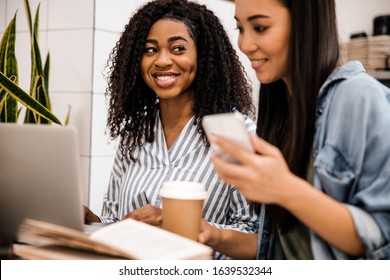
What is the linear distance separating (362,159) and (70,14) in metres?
2.17

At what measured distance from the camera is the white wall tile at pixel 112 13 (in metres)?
2.69

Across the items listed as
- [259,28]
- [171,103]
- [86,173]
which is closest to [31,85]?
[86,173]

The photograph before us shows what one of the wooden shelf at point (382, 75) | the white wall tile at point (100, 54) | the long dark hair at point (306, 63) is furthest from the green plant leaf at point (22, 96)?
the wooden shelf at point (382, 75)

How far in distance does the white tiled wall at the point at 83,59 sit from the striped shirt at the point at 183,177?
2.95 ft

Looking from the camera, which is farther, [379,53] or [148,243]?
[379,53]

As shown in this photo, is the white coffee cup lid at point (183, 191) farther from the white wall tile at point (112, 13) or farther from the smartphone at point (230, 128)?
the white wall tile at point (112, 13)

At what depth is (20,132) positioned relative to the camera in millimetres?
1091

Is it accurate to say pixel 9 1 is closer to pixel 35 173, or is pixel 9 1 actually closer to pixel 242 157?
pixel 35 173

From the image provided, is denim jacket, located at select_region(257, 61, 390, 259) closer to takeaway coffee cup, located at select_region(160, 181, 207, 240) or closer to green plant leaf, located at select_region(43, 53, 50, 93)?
takeaway coffee cup, located at select_region(160, 181, 207, 240)

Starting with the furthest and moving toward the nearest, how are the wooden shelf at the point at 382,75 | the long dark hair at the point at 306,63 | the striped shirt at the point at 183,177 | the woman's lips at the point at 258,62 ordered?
the wooden shelf at the point at 382,75
the striped shirt at the point at 183,177
the woman's lips at the point at 258,62
the long dark hair at the point at 306,63

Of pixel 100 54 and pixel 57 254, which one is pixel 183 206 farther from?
pixel 100 54

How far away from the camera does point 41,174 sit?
1.10 m
